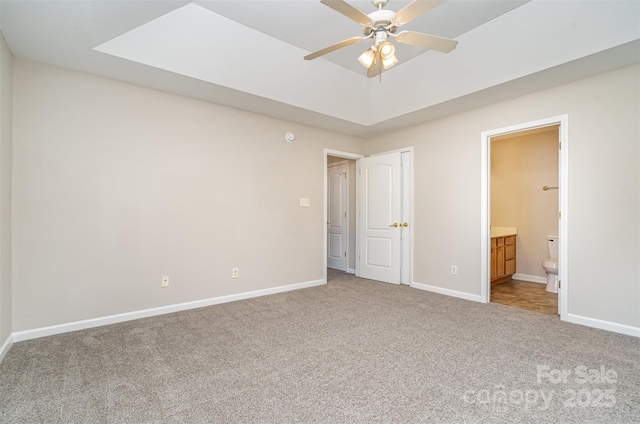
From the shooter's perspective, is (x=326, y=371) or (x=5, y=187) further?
(x=5, y=187)

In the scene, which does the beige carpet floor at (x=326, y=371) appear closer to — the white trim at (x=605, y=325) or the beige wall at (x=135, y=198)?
the white trim at (x=605, y=325)

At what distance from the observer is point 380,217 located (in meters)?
5.04

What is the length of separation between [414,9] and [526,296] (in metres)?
4.10

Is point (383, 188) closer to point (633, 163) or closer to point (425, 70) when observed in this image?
point (425, 70)

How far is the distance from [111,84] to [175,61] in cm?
78

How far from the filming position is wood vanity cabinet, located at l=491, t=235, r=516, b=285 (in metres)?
4.64

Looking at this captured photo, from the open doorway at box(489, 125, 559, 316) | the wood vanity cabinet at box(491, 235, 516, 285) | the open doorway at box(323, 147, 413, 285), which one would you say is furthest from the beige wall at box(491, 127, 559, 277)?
the open doorway at box(323, 147, 413, 285)

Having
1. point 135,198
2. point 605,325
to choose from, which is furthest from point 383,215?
point 135,198

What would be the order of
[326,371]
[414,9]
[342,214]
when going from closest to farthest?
[414,9] < [326,371] < [342,214]

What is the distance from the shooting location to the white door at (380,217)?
4.84 metres

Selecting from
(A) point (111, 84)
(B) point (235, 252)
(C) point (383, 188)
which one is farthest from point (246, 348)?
(C) point (383, 188)

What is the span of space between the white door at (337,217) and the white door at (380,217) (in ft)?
1.88

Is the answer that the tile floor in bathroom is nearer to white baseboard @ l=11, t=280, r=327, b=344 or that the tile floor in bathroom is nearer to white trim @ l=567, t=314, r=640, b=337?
white trim @ l=567, t=314, r=640, b=337

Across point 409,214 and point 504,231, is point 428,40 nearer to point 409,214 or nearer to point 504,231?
point 409,214
